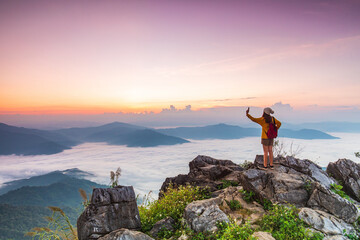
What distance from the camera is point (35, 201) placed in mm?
128125

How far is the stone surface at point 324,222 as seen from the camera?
7262mm

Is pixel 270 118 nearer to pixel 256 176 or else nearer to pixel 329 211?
pixel 256 176

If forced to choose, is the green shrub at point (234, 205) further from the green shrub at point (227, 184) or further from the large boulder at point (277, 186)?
the green shrub at point (227, 184)

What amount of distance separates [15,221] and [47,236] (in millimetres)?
100618

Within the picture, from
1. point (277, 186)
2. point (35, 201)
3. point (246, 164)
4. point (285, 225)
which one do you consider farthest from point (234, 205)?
point (35, 201)

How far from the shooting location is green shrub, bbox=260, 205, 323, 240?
6879 millimetres

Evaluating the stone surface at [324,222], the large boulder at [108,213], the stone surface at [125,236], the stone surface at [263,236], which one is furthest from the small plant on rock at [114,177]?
the stone surface at [324,222]

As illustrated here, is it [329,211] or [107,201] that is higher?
[107,201]

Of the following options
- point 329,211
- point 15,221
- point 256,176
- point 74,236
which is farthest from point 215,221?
point 15,221

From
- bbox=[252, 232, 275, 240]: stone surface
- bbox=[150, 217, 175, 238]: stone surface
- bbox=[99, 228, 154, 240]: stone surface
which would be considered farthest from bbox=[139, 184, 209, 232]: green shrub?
bbox=[252, 232, 275, 240]: stone surface

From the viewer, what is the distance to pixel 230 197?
9.76 meters

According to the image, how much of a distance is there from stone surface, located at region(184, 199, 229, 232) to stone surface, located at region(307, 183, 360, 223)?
11.8ft

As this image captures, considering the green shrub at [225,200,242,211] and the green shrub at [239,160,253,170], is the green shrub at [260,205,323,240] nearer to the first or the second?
the green shrub at [225,200,242,211]

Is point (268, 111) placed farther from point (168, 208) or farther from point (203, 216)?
point (168, 208)
